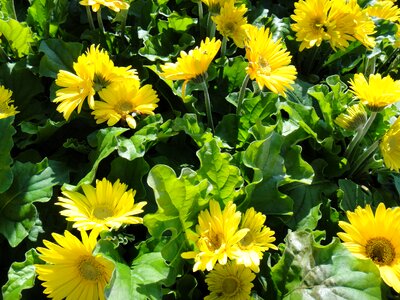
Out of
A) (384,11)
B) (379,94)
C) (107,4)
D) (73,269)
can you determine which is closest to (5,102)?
(107,4)

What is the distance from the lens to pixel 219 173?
178 cm

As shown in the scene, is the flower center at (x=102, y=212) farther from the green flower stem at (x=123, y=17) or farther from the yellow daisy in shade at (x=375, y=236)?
the green flower stem at (x=123, y=17)

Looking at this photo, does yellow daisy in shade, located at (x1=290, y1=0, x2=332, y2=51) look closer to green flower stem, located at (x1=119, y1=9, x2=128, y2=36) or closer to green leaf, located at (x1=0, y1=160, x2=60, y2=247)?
green flower stem, located at (x1=119, y1=9, x2=128, y2=36)

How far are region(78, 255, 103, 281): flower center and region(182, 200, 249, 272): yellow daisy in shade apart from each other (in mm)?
279

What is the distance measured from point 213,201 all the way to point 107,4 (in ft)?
3.01

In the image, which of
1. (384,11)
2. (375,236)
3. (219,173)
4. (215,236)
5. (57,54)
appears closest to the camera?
(215,236)

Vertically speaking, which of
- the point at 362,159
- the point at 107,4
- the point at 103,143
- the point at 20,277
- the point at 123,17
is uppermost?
the point at 107,4

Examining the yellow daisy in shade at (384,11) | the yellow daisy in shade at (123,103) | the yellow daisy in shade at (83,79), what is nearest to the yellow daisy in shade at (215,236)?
the yellow daisy in shade at (123,103)

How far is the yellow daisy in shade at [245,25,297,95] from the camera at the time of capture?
1.82 metres

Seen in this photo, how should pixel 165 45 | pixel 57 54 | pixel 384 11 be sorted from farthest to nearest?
pixel 384 11 → pixel 165 45 → pixel 57 54

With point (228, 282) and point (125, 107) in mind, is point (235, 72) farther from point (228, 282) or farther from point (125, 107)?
point (228, 282)

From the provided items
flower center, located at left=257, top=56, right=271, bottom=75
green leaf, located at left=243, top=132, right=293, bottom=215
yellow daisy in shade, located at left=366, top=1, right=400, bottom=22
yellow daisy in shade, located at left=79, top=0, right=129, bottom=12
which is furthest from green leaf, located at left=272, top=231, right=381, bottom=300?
yellow daisy in shade, located at left=366, top=1, right=400, bottom=22

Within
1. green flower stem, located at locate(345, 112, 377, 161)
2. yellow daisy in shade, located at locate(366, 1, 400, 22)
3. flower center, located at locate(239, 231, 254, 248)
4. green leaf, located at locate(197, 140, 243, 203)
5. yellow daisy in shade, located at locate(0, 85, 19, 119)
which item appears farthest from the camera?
yellow daisy in shade, located at locate(366, 1, 400, 22)

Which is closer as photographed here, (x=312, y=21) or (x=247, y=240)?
(x=247, y=240)
